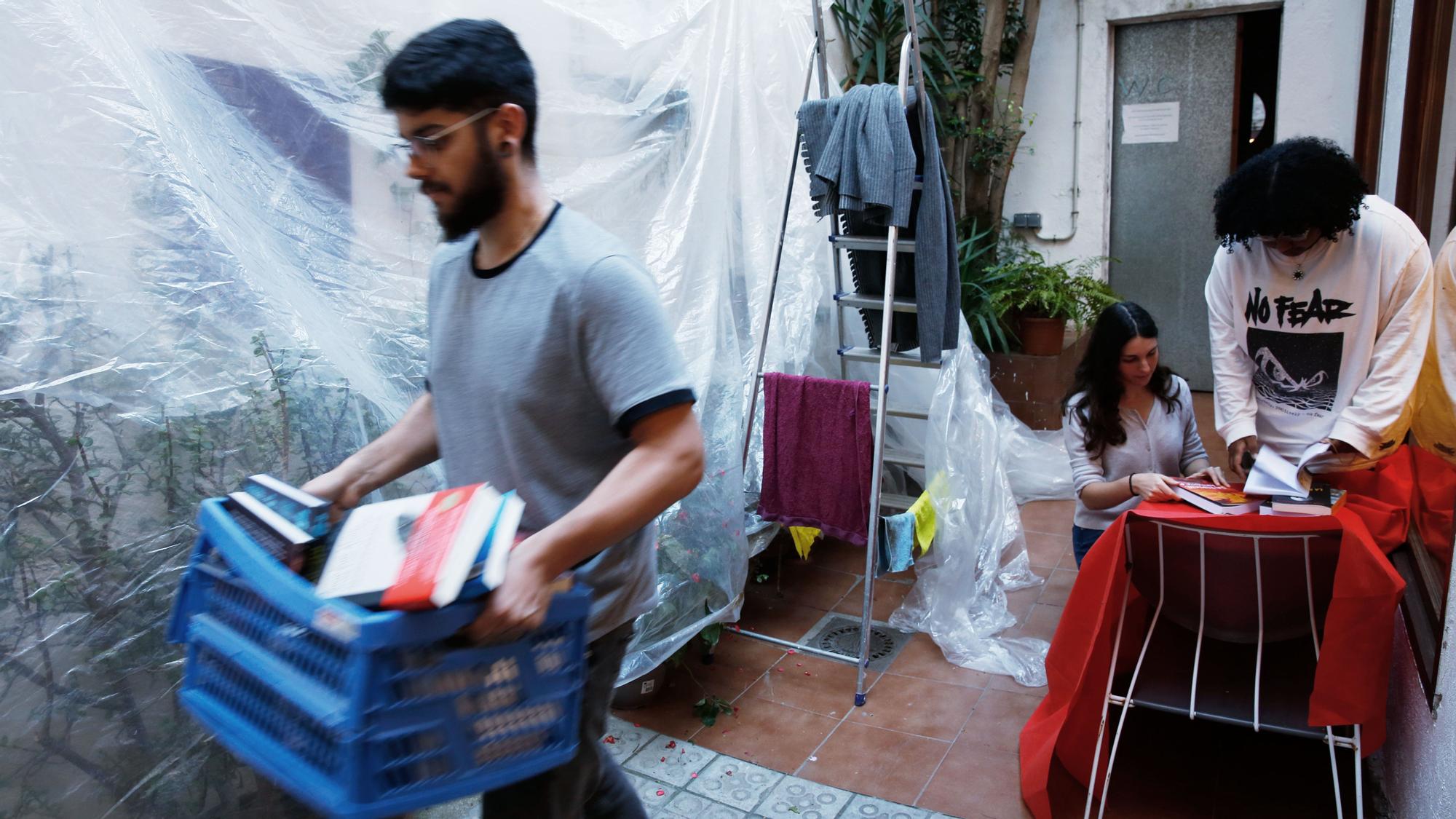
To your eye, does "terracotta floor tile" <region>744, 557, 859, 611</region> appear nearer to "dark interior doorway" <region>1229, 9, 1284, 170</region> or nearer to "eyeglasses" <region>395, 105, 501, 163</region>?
"eyeglasses" <region>395, 105, 501, 163</region>

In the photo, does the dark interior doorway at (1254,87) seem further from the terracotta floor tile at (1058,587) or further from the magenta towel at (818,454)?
the magenta towel at (818,454)

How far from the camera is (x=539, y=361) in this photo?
1275 mm

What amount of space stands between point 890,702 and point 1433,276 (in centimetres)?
165

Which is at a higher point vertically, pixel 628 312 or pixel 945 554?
pixel 628 312

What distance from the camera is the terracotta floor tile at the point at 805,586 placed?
11.5 feet

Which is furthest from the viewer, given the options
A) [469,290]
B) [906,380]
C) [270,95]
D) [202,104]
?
[906,380]

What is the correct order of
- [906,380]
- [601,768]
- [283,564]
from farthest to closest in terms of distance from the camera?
1. [906,380]
2. [601,768]
3. [283,564]

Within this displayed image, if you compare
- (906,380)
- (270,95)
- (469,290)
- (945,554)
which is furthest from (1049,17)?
(469,290)

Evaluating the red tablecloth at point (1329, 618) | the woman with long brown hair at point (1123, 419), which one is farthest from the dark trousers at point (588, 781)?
the woman with long brown hair at point (1123, 419)

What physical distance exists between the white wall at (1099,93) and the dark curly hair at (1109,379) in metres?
2.89

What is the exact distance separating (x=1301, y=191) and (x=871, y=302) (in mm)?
1235

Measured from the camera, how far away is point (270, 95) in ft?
Answer: 6.53

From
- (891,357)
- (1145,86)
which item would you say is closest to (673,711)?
(891,357)

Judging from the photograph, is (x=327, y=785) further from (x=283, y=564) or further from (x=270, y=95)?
(x=270, y=95)
